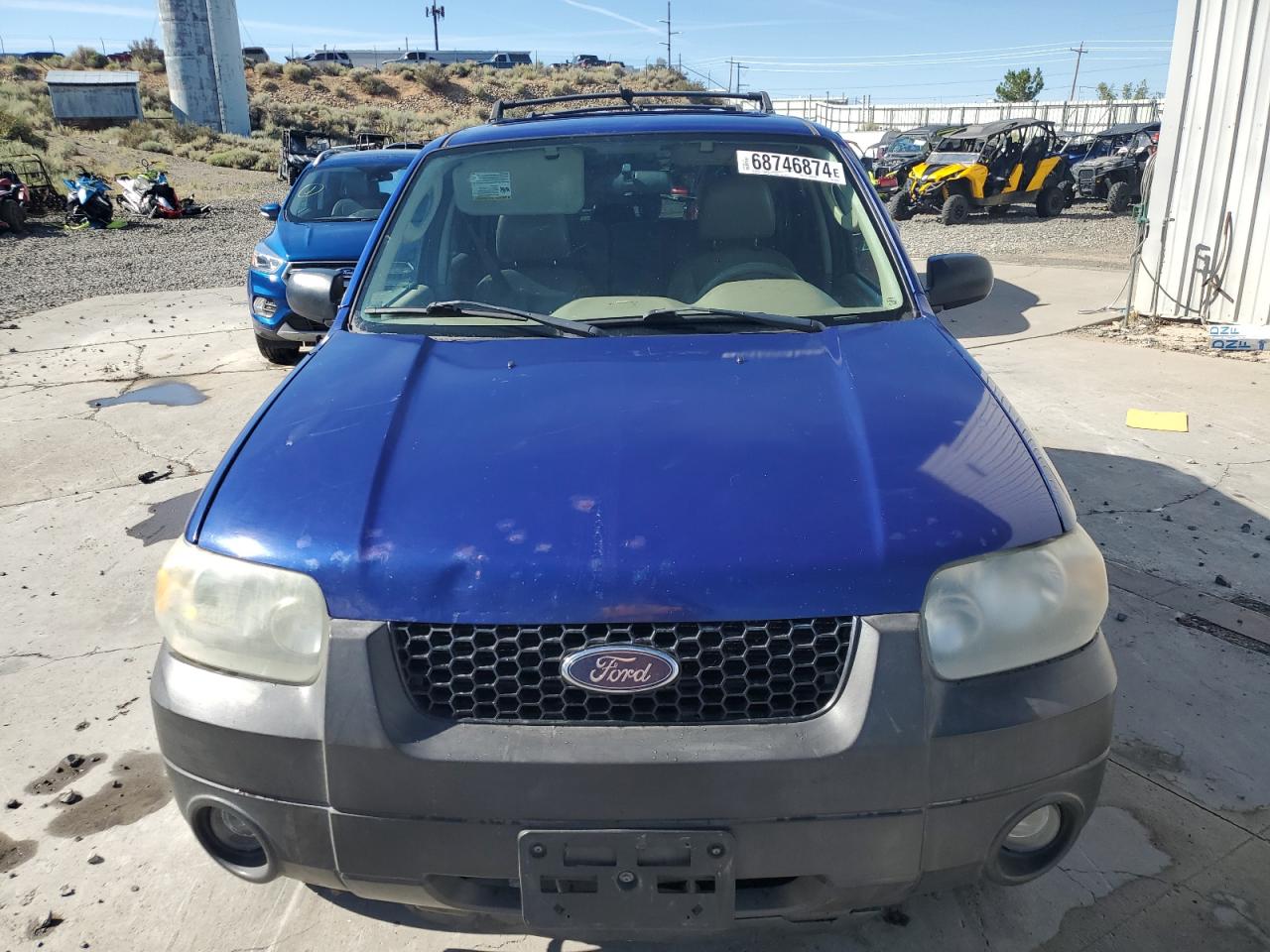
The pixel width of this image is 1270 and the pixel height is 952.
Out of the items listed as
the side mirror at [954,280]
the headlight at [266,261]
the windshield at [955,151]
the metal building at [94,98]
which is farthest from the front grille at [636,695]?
the metal building at [94,98]

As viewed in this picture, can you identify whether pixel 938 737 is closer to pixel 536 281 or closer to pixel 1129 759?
pixel 1129 759

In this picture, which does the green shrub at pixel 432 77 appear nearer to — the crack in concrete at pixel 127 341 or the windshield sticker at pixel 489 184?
the crack in concrete at pixel 127 341

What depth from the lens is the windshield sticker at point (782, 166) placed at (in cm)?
324

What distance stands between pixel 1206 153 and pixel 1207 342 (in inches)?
66.3

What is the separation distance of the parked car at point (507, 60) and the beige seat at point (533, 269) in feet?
227

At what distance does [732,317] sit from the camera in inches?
107

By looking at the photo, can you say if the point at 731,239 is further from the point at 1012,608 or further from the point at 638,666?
the point at 638,666

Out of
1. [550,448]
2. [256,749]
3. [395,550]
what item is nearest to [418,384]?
[550,448]

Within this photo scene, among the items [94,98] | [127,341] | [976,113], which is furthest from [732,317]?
[976,113]

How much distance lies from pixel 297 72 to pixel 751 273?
6073 cm

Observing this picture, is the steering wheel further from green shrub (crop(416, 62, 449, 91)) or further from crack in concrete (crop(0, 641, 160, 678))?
green shrub (crop(416, 62, 449, 91))

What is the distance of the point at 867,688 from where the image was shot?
1683mm

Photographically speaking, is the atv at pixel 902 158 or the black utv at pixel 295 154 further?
the black utv at pixel 295 154

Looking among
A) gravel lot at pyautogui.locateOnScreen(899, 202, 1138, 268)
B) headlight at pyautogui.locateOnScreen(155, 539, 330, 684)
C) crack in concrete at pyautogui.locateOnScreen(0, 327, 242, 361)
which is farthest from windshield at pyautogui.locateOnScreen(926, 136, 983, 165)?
headlight at pyautogui.locateOnScreen(155, 539, 330, 684)
